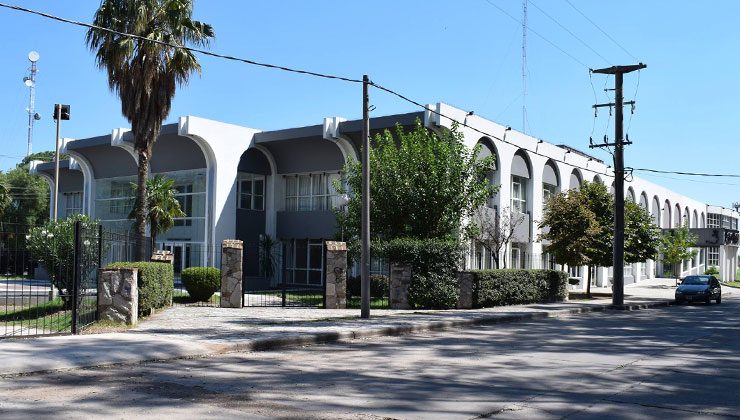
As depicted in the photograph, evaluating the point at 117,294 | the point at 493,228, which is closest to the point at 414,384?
the point at 117,294

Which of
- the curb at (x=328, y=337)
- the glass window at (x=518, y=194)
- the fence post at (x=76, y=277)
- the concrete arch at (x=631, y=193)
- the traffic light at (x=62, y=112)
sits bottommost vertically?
the curb at (x=328, y=337)

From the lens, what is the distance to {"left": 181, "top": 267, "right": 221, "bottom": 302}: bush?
24.3 meters

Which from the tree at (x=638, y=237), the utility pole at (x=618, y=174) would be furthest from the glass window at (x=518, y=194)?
the utility pole at (x=618, y=174)

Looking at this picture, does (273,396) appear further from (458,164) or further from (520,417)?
(458,164)

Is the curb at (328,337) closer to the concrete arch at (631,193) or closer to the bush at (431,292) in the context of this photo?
the bush at (431,292)

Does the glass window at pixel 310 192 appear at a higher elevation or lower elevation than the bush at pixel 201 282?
higher

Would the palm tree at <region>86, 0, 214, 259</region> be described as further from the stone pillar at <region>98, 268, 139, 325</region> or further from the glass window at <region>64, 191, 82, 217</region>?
the glass window at <region>64, 191, 82, 217</region>

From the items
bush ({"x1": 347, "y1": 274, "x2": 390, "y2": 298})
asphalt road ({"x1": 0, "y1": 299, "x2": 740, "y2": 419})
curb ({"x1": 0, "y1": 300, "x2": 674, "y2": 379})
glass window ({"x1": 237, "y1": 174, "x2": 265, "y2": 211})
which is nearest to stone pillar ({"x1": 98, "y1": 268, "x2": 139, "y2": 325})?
curb ({"x1": 0, "y1": 300, "x2": 674, "y2": 379})

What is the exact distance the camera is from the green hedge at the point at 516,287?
81.1 ft

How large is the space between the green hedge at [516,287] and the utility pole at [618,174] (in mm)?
2568

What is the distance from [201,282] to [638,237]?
22.4 meters

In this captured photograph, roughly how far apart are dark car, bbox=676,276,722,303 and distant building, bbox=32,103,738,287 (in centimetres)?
760

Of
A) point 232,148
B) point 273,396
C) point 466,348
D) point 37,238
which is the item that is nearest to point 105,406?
point 273,396

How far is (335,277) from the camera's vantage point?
23.0 metres
